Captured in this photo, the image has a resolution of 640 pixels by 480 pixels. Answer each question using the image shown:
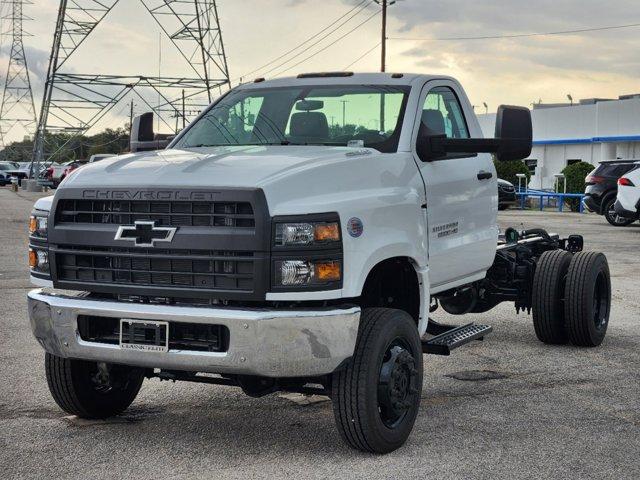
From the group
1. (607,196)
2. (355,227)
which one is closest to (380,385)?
(355,227)

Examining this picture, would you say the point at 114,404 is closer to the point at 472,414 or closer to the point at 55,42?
the point at 472,414

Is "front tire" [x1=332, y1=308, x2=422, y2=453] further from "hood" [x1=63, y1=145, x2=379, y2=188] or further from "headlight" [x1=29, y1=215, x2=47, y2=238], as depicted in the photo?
"headlight" [x1=29, y1=215, x2=47, y2=238]

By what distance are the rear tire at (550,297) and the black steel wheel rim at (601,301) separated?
41cm

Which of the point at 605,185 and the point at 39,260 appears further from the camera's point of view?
the point at 605,185

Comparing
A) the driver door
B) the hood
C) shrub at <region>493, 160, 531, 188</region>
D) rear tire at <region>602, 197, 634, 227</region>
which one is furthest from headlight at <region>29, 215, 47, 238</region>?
shrub at <region>493, 160, 531, 188</region>

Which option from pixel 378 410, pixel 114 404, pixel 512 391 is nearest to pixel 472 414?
pixel 512 391

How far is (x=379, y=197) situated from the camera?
5617 mm

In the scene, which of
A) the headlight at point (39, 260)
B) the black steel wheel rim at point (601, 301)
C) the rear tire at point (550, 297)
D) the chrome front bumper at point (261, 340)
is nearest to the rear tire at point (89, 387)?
the headlight at point (39, 260)

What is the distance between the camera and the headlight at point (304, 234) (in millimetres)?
5070

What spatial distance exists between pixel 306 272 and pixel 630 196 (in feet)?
65.3

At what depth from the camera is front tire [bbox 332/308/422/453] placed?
209 inches

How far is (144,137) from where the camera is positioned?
23.1ft

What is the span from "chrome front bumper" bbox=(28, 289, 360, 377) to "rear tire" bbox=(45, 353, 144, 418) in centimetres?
80

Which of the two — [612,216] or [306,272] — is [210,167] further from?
[612,216]
